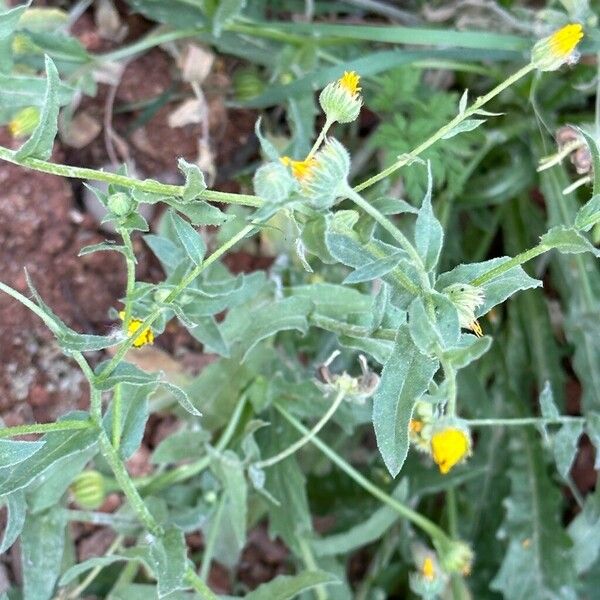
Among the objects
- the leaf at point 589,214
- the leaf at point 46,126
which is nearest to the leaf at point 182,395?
the leaf at point 46,126

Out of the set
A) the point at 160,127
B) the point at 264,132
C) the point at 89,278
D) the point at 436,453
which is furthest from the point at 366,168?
the point at 436,453

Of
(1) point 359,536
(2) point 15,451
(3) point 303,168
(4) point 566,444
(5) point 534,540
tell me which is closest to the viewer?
(3) point 303,168

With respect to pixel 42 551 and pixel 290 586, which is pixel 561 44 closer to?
pixel 290 586

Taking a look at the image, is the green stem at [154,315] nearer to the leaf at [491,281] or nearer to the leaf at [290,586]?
the leaf at [491,281]

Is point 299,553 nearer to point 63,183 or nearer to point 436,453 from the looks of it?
point 436,453

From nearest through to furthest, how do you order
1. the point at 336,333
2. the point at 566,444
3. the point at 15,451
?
1. the point at 15,451
2. the point at 336,333
3. the point at 566,444

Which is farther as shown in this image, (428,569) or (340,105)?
(428,569)

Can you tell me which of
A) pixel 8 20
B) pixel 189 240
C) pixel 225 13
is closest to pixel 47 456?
pixel 189 240
